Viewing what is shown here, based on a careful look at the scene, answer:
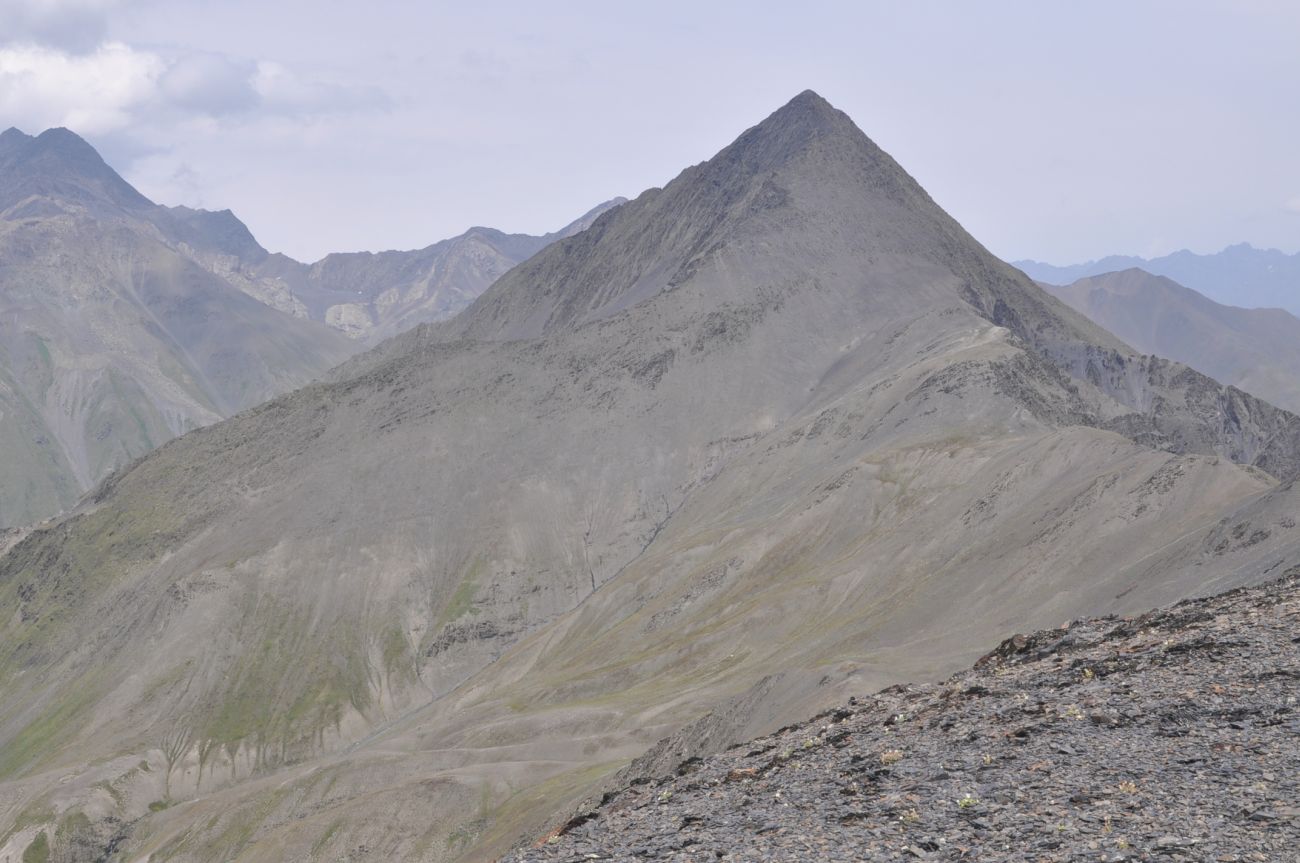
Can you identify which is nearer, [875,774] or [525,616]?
[875,774]

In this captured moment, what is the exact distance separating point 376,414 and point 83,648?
52.8 meters

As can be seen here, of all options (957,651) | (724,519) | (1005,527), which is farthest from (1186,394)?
(957,651)

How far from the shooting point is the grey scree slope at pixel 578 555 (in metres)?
86.5

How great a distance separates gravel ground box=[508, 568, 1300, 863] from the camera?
66.5 ft

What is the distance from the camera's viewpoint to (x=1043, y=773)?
76.0ft

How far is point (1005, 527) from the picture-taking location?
104 metres

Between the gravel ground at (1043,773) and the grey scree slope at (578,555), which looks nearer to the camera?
the gravel ground at (1043,773)

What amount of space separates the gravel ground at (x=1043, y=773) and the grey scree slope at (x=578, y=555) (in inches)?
922

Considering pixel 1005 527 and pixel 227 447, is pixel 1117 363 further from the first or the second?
pixel 227 447

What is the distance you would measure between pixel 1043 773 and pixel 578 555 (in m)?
138

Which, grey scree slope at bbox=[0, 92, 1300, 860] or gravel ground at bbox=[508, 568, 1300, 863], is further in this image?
grey scree slope at bbox=[0, 92, 1300, 860]

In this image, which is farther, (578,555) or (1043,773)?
(578,555)

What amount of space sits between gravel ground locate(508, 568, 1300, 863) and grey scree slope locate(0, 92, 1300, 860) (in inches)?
922

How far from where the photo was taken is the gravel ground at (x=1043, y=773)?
2028 cm
